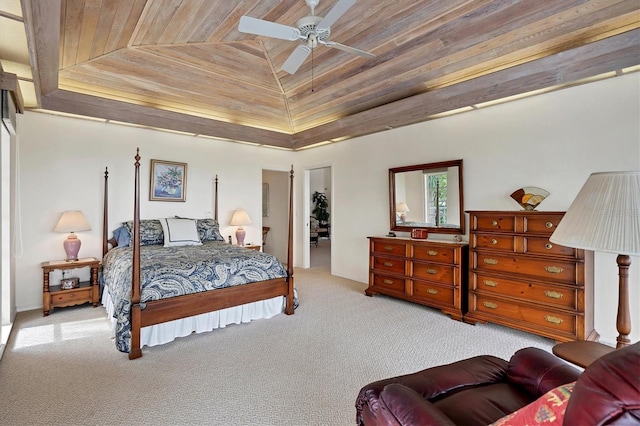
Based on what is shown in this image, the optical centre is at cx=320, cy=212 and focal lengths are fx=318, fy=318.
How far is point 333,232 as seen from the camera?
596cm

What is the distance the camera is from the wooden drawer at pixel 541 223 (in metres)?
3.01

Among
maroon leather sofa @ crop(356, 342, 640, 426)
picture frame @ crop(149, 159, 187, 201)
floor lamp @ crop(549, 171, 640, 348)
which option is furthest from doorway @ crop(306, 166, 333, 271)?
floor lamp @ crop(549, 171, 640, 348)

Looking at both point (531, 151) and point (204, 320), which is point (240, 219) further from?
point (531, 151)

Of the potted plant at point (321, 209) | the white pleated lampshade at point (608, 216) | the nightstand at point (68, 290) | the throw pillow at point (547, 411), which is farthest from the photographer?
the potted plant at point (321, 209)

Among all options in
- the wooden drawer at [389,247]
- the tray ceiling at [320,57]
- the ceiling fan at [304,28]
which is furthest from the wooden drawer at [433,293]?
the ceiling fan at [304,28]

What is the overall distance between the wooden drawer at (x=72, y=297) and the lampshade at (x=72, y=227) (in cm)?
41

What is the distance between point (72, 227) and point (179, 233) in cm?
123

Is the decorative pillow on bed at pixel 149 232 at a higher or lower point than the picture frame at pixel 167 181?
lower

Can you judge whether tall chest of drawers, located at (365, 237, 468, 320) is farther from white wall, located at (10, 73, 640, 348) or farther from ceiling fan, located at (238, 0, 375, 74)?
ceiling fan, located at (238, 0, 375, 74)

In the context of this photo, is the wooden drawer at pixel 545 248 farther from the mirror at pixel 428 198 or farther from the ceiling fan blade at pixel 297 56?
the ceiling fan blade at pixel 297 56

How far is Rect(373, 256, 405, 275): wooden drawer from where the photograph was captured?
4348 mm

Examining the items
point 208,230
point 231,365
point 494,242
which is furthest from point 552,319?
point 208,230

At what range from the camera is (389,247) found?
450cm

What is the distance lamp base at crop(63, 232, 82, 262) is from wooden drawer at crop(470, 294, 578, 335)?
4.89 m
